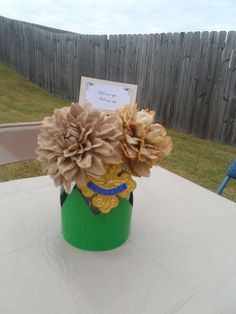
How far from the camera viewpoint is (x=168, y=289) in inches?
23.4

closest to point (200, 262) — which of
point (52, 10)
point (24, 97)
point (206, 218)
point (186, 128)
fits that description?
point (206, 218)

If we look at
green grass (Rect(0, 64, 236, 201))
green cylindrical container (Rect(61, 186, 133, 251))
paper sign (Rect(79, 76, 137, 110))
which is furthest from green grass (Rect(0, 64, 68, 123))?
green cylindrical container (Rect(61, 186, 133, 251))

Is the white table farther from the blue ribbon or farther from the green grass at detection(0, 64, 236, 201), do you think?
the green grass at detection(0, 64, 236, 201)

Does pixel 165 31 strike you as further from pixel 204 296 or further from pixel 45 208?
pixel 204 296

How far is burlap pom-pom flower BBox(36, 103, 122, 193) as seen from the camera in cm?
57

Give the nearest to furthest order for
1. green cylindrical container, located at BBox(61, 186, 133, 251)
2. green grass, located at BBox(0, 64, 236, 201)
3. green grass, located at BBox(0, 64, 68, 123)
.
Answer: green cylindrical container, located at BBox(61, 186, 133, 251), green grass, located at BBox(0, 64, 236, 201), green grass, located at BBox(0, 64, 68, 123)

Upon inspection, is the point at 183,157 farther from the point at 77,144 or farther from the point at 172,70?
the point at 77,144

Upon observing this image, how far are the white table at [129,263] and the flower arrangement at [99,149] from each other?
0.15 meters

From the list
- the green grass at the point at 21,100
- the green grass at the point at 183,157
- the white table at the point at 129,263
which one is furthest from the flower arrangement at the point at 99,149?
the green grass at the point at 21,100

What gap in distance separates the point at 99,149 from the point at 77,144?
0.05m

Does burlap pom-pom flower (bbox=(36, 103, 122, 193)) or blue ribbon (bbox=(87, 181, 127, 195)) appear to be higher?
burlap pom-pom flower (bbox=(36, 103, 122, 193))

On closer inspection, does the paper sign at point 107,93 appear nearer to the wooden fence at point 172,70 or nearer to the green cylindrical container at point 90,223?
the green cylindrical container at point 90,223

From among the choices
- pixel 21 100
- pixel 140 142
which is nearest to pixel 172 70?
pixel 21 100

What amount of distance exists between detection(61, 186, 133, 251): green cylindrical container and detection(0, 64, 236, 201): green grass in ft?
6.18
